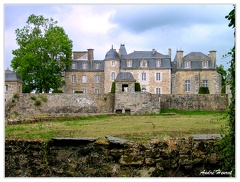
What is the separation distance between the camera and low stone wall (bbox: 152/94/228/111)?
1233 inches

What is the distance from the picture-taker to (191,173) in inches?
334

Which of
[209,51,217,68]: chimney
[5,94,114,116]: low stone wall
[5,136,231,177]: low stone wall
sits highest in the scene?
[209,51,217,68]: chimney

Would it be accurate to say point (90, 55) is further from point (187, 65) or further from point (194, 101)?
point (194, 101)

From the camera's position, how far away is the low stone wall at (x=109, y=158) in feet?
28.0

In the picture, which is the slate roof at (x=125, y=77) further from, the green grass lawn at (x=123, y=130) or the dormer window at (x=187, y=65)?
the dormer window at (x=187, y=65)

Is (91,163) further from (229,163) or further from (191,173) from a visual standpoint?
(229,163)

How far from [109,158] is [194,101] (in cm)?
2359

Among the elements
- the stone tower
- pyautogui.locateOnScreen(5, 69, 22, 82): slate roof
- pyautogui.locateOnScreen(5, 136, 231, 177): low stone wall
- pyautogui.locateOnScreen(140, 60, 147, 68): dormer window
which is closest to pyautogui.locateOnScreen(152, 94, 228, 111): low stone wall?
pyautogui.locateOnScreen(5, 69, 22, 82): slate roof

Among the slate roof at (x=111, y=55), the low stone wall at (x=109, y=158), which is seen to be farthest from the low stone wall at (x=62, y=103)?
the low stone wall at (x=109, y=158)

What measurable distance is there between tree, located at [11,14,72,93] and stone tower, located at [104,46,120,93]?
13.6 ft

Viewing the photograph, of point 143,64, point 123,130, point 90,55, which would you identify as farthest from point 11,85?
point 123,130

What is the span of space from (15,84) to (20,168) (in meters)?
25.0

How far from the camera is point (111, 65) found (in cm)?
4344

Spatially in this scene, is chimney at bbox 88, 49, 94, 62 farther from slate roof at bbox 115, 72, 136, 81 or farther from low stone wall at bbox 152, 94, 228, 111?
low stone wall at bbox 152, 94, 228, 111
